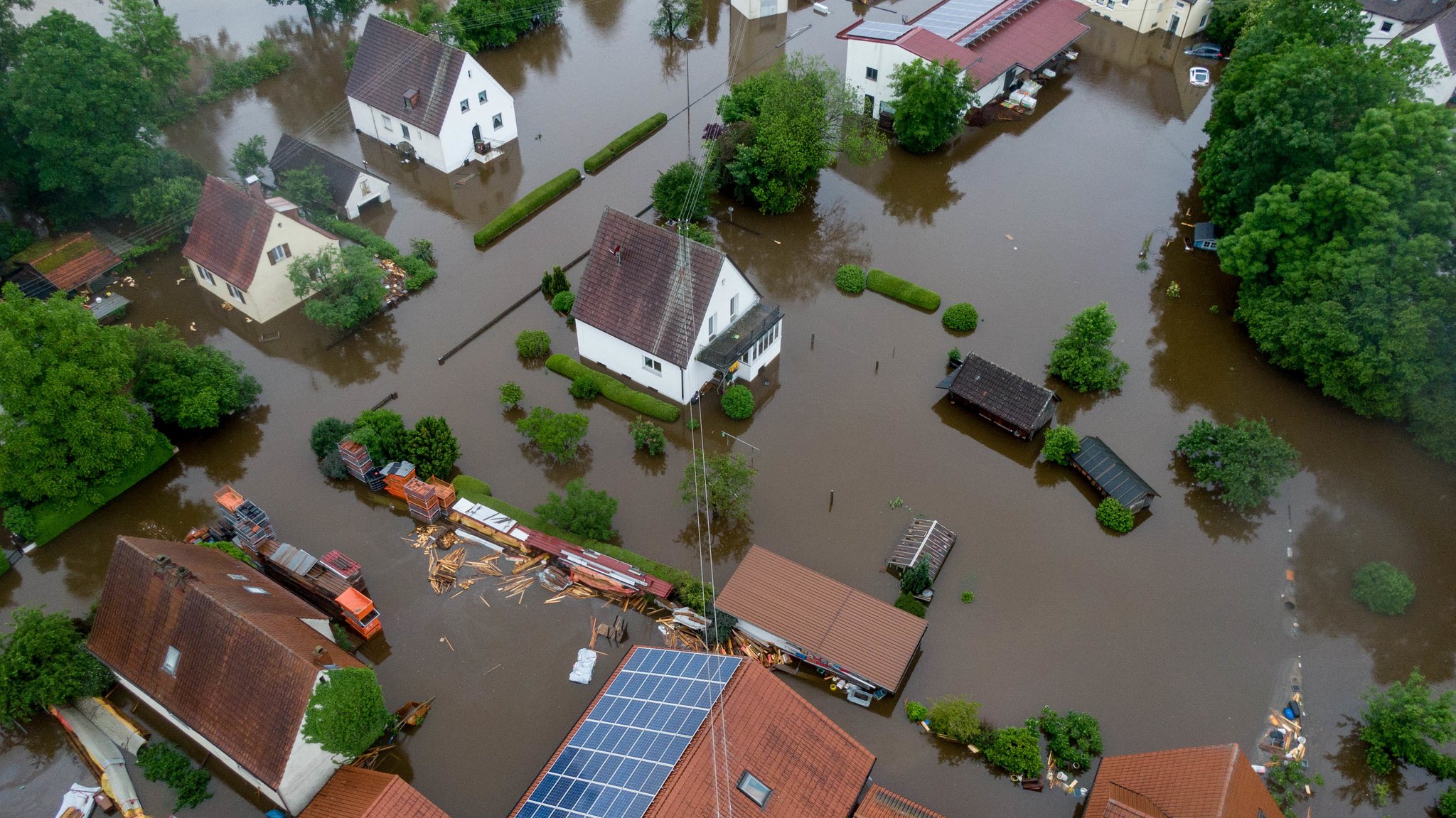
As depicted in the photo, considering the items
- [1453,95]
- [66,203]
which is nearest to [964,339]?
[1453,95]

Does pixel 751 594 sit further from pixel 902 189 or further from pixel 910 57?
pixel 910 57

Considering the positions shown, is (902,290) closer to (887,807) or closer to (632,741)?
(887,807)

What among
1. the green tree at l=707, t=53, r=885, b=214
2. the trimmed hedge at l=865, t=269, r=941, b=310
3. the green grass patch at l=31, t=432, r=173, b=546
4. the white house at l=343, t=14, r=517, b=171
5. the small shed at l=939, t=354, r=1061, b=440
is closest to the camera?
the green grass patch at l=31, t=432, r=173, b=546

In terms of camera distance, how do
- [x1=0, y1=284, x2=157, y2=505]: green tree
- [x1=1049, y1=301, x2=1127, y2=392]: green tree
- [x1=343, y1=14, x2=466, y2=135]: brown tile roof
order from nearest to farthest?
[x1=0, y1=284, x2=157, y2=505]: green tree, [x1=1049, y1=301, x2=1127, y2=392]: green tree, [x1=343, y1=14, x2=466, y2=135]: brown tile roof

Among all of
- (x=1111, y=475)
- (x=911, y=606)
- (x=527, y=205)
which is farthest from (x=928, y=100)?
(x=911, y=606)

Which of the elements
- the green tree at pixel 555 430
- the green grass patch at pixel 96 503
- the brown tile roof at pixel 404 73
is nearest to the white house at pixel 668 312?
the green tree at pixel 555 430

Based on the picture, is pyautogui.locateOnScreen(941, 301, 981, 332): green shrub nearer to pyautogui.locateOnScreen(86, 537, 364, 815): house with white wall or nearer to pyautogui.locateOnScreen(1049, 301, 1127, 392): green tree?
pyautogui.locateOnScreen(1049, 301, 1127, 392): green tree

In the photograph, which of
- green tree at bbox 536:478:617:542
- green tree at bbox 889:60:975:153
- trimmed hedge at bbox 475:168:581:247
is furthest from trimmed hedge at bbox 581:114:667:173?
green tree at bbox 536:478:617:542
